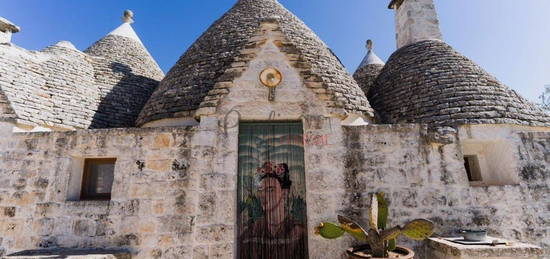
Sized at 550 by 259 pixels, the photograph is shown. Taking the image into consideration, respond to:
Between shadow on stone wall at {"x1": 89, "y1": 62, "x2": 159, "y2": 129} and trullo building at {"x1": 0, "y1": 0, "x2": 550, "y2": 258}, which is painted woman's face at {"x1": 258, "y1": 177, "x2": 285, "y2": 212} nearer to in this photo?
trullo building at {"x1": 0, "y1": 0, "x2": 550, "y2": 258}

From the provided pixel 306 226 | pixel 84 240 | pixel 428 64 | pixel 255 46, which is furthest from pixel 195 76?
pixel 428 64

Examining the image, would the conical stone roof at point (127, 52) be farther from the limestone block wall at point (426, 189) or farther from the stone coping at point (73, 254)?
the limestone block wall at point (426, 189)

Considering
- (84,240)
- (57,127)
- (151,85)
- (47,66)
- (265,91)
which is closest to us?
(84,240)

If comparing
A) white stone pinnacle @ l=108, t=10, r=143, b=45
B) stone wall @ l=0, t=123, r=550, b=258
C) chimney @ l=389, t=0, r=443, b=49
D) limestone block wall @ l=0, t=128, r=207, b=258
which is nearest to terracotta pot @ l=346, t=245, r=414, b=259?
stone wall @ l=0, t=123, r=550, b=258

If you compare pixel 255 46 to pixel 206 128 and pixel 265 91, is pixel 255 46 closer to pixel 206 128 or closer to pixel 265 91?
pixel 265 91

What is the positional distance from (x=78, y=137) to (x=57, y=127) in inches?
54.7

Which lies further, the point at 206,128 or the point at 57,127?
the point at 57,127

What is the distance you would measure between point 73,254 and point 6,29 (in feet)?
20.4

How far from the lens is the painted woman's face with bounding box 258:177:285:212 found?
13.4ft

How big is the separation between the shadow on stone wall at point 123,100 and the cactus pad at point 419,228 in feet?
20.6

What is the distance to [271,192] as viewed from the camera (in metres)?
4.11

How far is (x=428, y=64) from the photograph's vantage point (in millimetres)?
6773

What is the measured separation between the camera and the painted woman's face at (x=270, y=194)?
4.07 m

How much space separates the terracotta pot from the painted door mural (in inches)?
29.0
